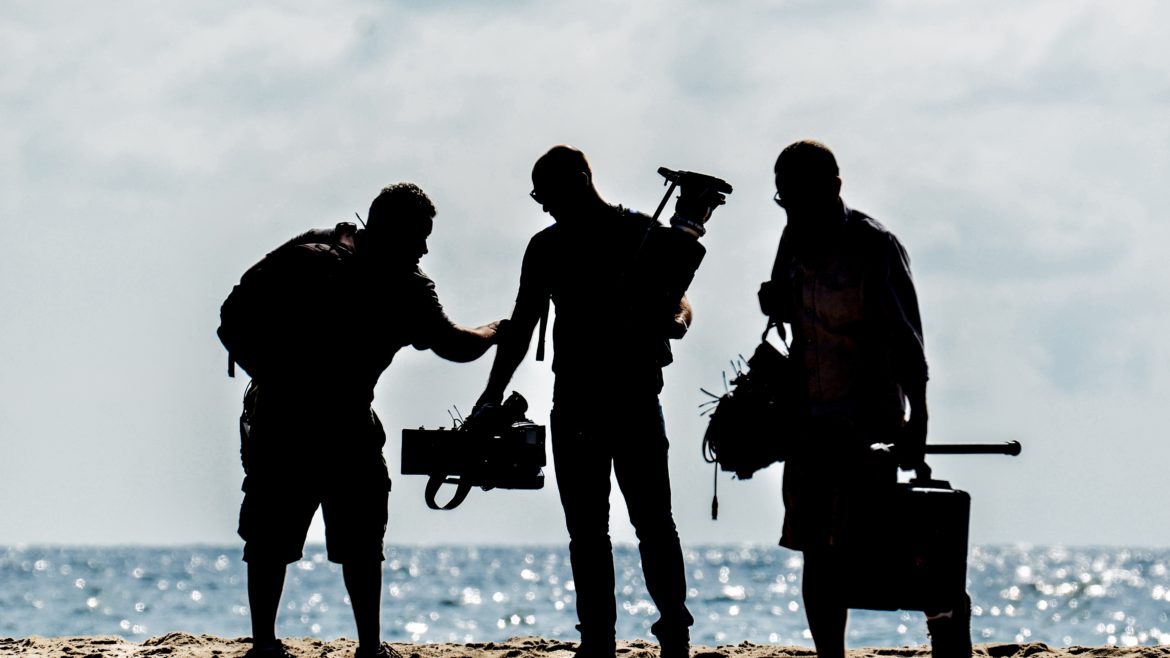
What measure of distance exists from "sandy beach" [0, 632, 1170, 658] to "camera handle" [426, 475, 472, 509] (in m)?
1.54

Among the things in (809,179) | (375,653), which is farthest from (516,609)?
(809,179)

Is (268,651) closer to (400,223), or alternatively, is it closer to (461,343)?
(461,343)

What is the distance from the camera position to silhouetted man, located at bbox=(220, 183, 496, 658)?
716 centimetres

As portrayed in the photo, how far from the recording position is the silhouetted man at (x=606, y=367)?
Answer: 691 cm

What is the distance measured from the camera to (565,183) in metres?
6.99

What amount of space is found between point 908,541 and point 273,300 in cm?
304

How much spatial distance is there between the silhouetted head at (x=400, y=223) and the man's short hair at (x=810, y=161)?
1.90m

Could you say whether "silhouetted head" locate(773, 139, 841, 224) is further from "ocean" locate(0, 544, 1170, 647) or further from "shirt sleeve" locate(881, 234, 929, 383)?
"ocean" locate(0, 544, 1170, 647)

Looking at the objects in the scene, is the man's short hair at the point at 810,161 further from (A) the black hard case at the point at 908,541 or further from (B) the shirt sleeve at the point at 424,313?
(B) the shirt sleeve at the point at 424,313

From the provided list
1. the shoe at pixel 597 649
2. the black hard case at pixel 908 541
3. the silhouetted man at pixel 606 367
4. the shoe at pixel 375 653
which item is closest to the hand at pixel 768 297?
the silhouetted man at pixel 606 367

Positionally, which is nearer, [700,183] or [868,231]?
[868,231]

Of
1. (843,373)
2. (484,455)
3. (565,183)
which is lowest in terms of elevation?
(484,455)

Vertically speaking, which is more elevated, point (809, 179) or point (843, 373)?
point (809, 179)

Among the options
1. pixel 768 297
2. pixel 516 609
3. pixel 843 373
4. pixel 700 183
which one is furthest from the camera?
pixel 516 609
